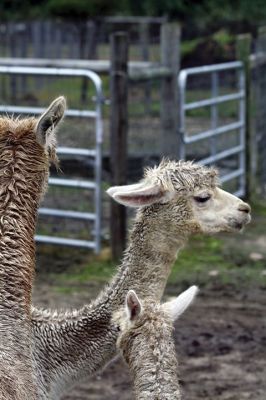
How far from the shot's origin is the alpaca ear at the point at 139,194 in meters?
5.32

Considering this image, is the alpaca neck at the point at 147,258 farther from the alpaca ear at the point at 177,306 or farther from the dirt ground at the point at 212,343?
the dirt ground at the point at 212,343

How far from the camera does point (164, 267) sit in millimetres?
5562

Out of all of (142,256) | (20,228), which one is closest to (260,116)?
(142,256)

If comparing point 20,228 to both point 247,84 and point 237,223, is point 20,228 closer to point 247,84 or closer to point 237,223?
point 237,223

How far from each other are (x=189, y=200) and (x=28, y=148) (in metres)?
1.17

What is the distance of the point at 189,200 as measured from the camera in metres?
5.66

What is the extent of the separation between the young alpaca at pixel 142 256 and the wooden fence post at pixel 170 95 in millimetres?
5465

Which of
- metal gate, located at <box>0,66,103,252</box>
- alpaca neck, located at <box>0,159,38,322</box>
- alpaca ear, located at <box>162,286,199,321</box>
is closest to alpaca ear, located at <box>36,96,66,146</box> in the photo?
alpaca neck, located at <box>0,159,38,322</box>

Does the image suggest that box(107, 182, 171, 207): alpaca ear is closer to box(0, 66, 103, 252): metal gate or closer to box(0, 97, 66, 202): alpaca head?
box(0, 97, 66, 202): alpaca head

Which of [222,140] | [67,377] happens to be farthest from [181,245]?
[222,140]

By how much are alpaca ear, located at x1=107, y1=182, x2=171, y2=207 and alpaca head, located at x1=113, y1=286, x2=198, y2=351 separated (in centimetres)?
79

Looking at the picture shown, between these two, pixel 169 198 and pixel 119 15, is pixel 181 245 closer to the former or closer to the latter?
pixel 169 198

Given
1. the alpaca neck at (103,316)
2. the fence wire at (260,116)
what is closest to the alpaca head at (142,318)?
the alpaca neck at (103,316)

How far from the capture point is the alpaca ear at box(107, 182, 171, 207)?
17.5ft
